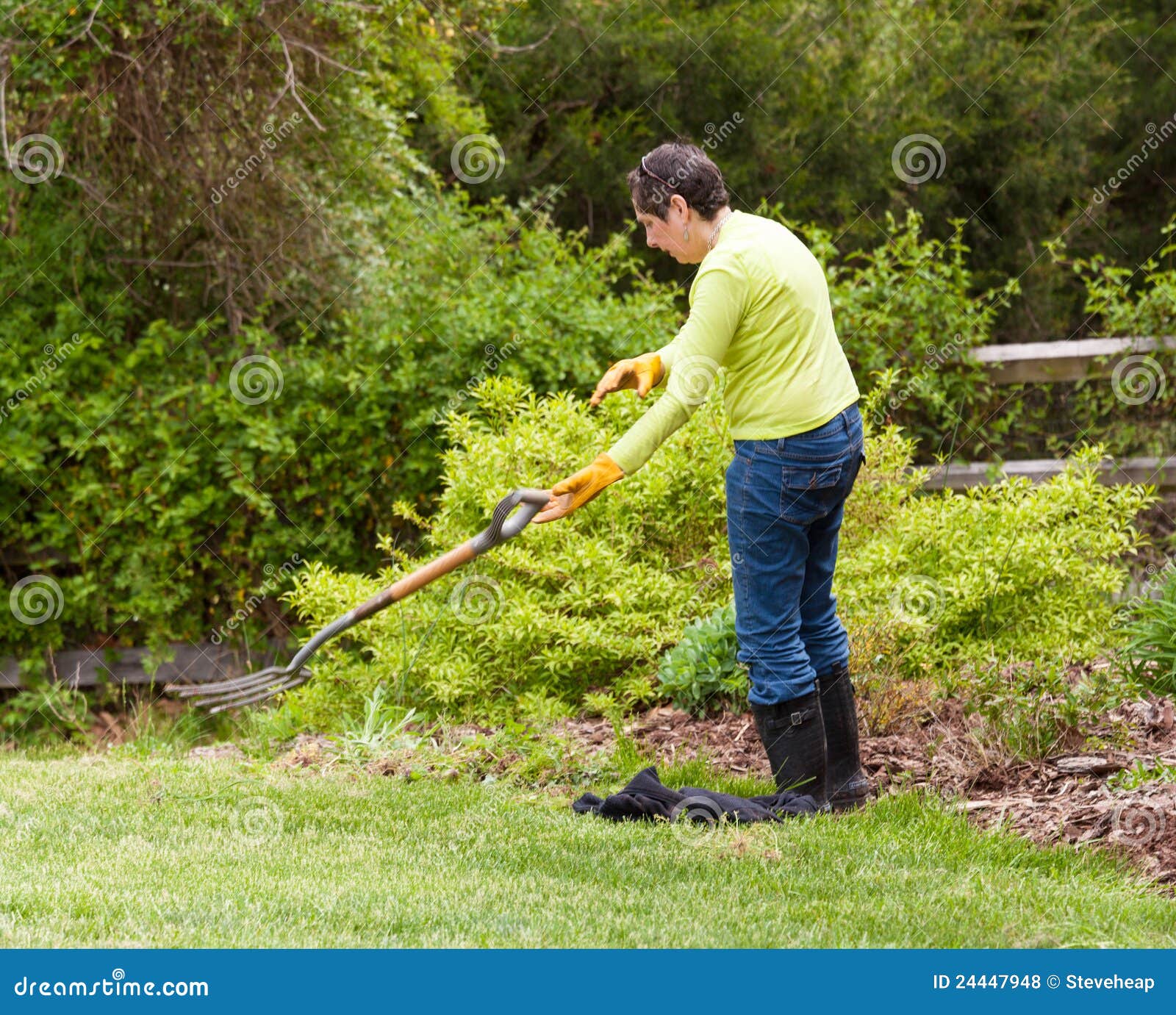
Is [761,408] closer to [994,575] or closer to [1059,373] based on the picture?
[994,575]

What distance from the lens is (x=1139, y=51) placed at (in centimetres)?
1238

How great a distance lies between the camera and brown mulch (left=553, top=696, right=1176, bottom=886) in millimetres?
3395

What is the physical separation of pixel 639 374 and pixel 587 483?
50 cm

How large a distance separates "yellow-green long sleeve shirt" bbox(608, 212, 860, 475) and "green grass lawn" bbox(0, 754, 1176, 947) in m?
1.03

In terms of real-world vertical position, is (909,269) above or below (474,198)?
below

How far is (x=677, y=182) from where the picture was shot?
3.31 m

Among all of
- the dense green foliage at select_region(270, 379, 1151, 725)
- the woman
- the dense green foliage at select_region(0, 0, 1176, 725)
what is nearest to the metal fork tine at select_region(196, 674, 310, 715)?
the dense green foliage at select_region(270, 379, 1151, 725)

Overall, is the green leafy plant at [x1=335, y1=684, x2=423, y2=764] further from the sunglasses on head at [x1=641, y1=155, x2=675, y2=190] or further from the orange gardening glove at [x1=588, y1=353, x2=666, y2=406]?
the sunglasses on head at [x1=641, y1=155, x2=675, y2=190]

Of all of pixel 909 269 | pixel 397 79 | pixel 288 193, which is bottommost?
pixel 909 269

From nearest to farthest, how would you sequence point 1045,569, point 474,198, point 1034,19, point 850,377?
point 850,377 < point 1045,569 < point 474,198 < point 1034,19

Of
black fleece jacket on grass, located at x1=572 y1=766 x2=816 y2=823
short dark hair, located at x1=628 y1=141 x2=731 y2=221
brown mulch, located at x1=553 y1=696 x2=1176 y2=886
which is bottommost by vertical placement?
brown mulch, located at x1=553 y1=696 x2=1176 y2=886

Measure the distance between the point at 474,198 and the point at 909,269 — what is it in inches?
192
